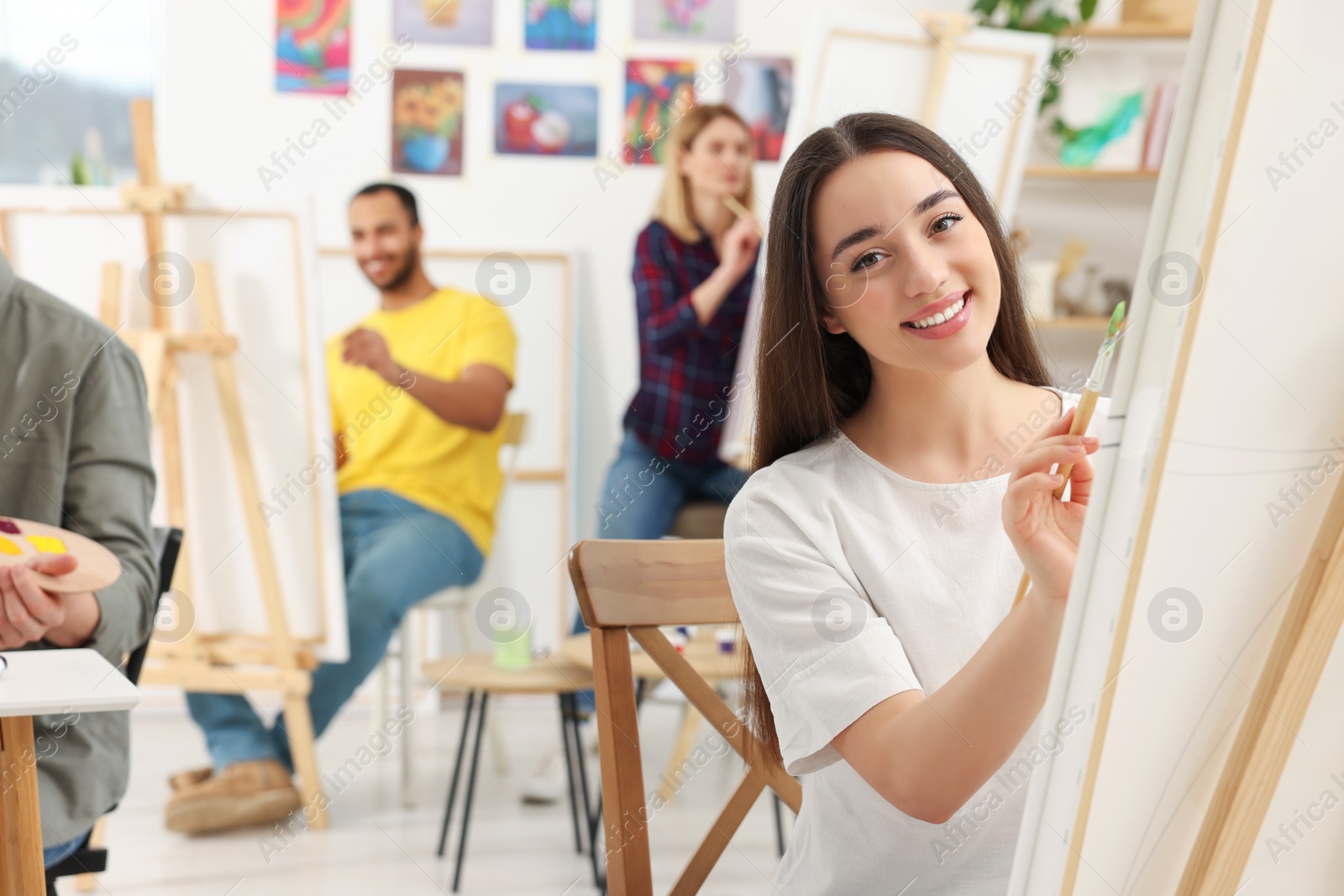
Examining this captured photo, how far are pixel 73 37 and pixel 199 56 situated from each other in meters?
0.36

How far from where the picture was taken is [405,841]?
2551 millimetres

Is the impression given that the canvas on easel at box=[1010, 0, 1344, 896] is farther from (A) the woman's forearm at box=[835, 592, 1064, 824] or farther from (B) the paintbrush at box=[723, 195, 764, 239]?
(B) the paintbrush at box=[723, 195, 764, 239]

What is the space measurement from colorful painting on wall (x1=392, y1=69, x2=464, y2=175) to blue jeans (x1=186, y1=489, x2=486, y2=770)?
1.19 m

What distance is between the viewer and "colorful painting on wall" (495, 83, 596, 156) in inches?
149

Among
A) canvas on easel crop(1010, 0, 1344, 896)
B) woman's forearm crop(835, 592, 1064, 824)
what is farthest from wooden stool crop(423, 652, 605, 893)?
canvas on easel crop(1010, 0, 1344, 896)

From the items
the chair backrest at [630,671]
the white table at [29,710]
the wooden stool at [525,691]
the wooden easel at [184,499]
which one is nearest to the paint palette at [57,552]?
the white table at [29,710]

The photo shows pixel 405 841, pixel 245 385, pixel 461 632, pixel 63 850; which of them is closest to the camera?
pixel 63 850

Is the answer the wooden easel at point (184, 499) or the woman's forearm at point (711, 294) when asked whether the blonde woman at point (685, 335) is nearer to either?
the woman's forearm at point (711, 294)

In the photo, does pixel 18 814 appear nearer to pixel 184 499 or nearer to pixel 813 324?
pixel 813 324

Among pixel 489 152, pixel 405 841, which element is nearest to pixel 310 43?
pixel 489 152

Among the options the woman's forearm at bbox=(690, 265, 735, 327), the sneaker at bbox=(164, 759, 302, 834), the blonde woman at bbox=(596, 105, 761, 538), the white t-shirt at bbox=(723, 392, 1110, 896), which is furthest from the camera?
the blonde woman at bbox=(596, 105, 761, 538)

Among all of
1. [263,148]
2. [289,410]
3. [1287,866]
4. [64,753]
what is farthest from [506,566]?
[1287,866]

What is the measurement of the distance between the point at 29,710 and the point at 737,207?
2.58 meters

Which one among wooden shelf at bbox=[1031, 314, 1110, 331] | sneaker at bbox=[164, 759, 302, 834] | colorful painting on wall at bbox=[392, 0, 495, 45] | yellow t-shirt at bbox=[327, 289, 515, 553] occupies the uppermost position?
colorful painting on wall at bbox=[392, 0, 495, 45]
